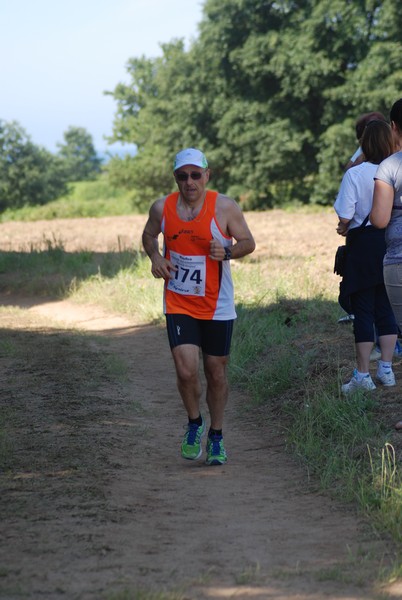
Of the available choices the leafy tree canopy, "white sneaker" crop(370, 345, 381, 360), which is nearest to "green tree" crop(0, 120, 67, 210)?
the leafy tree canopy

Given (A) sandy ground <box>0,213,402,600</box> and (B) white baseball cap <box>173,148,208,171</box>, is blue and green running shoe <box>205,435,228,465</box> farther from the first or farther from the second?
(B) white baseball cap <box>173,148,208,171</box>

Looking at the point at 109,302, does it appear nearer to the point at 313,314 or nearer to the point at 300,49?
the point at 313,314

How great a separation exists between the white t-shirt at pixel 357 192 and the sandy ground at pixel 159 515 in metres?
1.68

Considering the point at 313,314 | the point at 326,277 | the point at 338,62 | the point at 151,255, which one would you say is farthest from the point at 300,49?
the point at 151,255

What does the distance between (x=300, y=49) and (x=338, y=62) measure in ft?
5.53

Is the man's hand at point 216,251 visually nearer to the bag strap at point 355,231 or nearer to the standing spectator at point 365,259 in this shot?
the standing spectator at point 365,259

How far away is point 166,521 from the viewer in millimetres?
5133

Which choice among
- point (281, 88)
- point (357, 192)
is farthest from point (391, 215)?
point (281, 88)

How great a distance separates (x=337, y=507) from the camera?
5355mm

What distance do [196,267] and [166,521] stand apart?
5.26 ft

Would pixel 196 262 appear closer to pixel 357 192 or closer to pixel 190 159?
pixel 190 159

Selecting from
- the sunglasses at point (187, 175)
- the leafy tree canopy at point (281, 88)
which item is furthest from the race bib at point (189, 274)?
the leafy tree canopy at point (281, 88)

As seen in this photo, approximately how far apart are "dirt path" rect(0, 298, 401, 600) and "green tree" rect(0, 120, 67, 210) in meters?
55.0

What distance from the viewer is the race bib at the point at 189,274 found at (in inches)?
237
